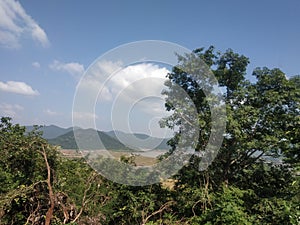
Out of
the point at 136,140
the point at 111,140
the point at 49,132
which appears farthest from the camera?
the point at 49,132

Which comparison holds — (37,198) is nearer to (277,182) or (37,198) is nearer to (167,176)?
(167,176)

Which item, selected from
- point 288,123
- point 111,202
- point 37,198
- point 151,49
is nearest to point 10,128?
point 37,198

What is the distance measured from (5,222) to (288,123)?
28.7ft

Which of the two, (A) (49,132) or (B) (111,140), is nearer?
(B) (111,140)

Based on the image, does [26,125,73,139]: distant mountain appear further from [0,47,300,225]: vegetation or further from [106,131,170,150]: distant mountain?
[106,131,170,150]: distant mountain

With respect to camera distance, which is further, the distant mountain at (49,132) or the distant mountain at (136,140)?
the distant mountain at (49,132)

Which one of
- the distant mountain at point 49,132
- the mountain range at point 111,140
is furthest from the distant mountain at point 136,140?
the distant mountain at point 49,132

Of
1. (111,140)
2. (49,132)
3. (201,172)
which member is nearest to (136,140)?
(111,140)

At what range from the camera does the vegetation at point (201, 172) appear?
7090 mm

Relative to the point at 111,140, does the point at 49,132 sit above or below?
above

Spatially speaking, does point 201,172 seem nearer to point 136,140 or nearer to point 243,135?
point 243,135

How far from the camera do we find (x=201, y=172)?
332 inches

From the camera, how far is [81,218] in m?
6.76

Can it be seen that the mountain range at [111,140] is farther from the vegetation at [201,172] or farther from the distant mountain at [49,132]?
the vegetation at [201,172]
